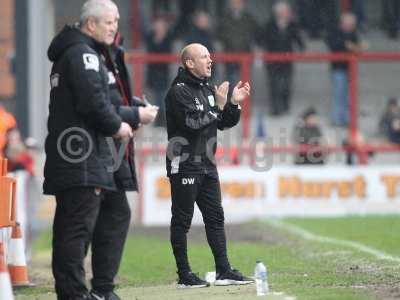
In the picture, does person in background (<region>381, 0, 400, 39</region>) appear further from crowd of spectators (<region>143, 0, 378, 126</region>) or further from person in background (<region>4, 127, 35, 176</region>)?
person in background (<region>4, 127, 35, 176</region>)

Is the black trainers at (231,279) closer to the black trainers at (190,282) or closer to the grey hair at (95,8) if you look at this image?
the black trainers at (190,282)

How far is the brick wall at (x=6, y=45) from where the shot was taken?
86.2 ft

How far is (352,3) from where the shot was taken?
27.5 m

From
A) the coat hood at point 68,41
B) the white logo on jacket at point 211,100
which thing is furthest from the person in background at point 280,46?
the coat hood at point 68,41

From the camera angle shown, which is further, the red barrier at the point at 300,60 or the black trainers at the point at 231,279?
the red barrier at the point at 300,60

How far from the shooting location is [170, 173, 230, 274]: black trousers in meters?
11.1

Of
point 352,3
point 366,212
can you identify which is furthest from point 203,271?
point 352,3

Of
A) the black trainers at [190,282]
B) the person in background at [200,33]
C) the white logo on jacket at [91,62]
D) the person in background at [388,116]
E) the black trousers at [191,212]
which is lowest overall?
the black trainers at [190,282]

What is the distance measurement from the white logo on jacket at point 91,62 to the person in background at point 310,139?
527 inches

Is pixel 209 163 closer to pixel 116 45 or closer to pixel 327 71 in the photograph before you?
pixel 116 45

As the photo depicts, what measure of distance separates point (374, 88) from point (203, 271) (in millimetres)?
11509

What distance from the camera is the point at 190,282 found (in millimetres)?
10953

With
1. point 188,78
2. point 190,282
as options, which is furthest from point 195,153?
point 190,282

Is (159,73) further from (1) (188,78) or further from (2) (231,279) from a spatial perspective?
(2) (231,279)
